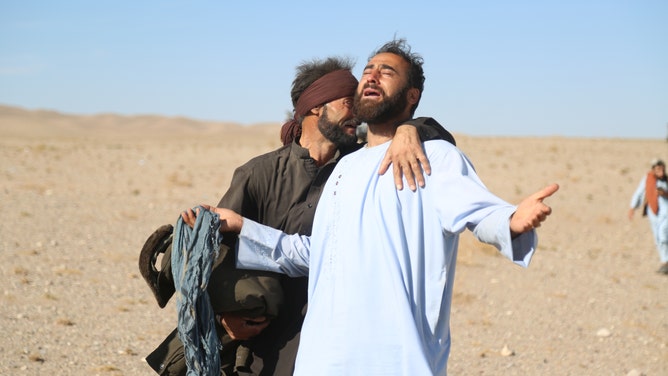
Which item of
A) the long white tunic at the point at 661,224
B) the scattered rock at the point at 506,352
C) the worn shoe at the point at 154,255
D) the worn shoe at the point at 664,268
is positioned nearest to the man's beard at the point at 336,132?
the worn shoe at the point at 154,255

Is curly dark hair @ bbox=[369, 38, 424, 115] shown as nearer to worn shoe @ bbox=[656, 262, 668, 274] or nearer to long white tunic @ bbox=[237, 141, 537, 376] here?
long white tunic @ bbox=[237, 141, 537, 376]

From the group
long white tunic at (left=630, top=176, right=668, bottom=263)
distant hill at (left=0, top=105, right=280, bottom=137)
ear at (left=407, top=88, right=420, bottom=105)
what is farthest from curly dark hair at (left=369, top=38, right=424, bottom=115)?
distant hill at (left=0, top=105, right=280, bottom=137)

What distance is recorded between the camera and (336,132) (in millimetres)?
4172

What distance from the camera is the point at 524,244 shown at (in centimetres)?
291

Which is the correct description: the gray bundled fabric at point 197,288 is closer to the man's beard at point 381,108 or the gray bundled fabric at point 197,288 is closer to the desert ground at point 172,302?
the man's beard at point 381,108

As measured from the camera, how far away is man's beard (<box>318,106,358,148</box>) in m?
4.17

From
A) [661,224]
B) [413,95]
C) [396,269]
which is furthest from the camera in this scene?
[661,224]

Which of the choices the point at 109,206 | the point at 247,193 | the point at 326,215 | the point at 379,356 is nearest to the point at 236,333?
the point at 247,193

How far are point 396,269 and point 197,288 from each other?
3.16 feet

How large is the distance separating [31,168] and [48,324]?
1920 centimetres

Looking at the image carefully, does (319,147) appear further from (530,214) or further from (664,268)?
(664,268)

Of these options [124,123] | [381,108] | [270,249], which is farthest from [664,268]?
[124,123]

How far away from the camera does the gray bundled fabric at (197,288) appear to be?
3.64 meters

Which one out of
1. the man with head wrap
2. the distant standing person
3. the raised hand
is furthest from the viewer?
the distant standing person
